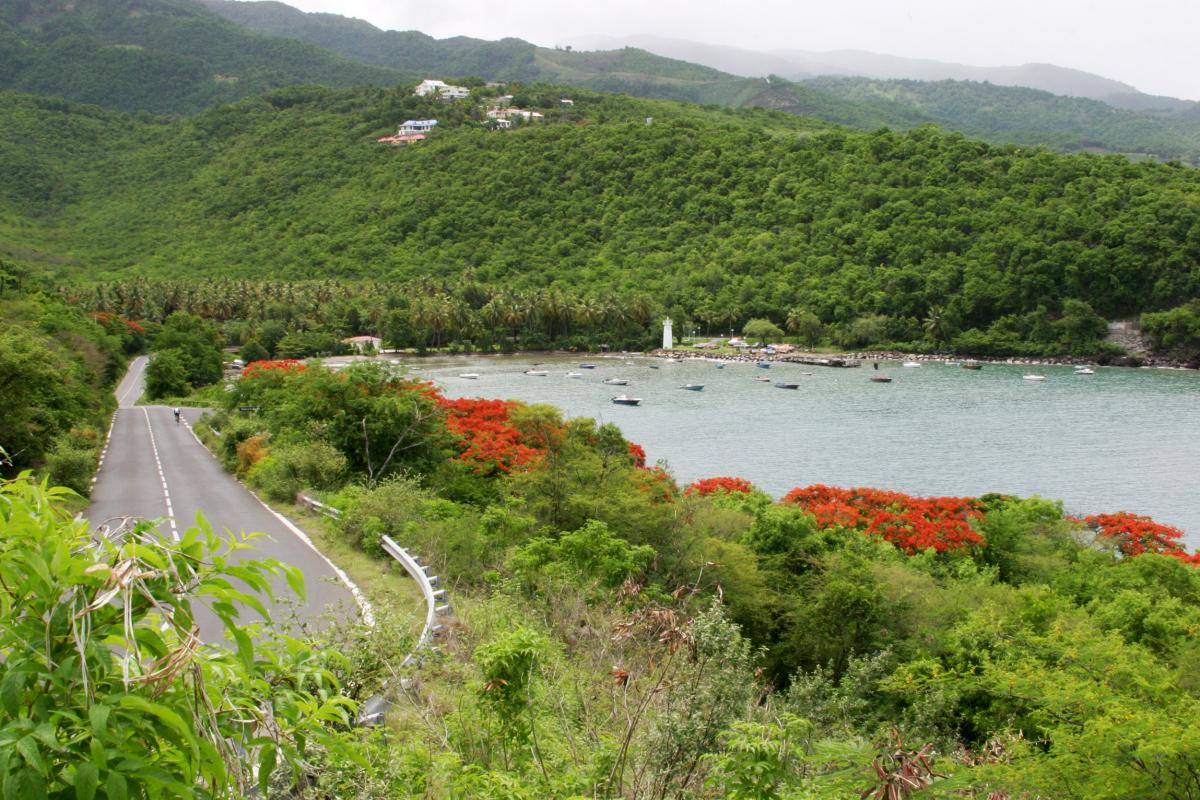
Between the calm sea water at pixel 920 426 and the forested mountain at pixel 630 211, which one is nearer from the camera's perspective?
the calm sea water at pixel 920 426

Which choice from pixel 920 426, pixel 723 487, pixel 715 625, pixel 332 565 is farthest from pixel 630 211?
pixel 715 625

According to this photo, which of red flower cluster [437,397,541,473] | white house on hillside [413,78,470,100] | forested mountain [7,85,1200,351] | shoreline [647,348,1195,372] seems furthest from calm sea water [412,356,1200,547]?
white house on hillside [413,78,470,100]

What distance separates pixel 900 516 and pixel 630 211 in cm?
11210

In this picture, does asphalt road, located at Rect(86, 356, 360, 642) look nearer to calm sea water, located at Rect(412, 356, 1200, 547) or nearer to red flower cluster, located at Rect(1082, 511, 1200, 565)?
red flower cluster, located at Rect(1082, 511, 1200, 565)

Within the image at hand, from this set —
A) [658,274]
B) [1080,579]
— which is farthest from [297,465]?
[658,274]

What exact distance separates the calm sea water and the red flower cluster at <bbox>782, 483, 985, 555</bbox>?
10640mm

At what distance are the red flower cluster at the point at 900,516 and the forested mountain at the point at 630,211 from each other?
70.6 m

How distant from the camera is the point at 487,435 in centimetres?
2723

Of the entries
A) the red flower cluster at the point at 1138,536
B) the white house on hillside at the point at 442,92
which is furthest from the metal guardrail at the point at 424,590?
the white house on hillside at the point at 442,92

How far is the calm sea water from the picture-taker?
39562 millimetres

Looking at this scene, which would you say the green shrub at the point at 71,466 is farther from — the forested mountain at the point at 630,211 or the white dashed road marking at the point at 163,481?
the forested mountain at the point at 630,211

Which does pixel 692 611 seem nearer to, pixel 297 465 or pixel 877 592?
pixel 877 592

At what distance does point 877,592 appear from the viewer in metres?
16.6

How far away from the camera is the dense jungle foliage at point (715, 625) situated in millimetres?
6418
